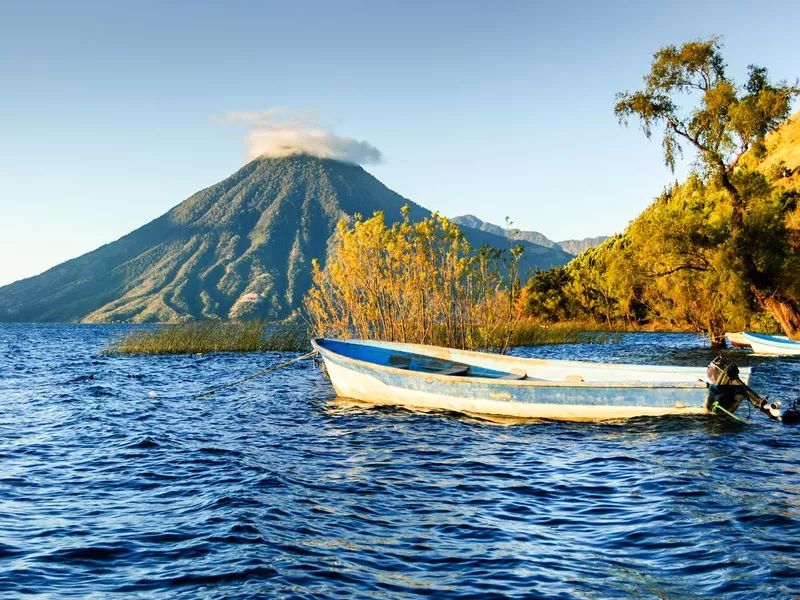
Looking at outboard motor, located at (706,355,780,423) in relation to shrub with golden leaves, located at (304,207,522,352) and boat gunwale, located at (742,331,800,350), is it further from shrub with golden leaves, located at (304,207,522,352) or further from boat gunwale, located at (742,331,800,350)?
boat gunwale, located at (742,331,800,350)

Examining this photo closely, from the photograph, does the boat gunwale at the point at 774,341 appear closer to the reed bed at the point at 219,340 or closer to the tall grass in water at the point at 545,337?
the reed bed at the point at 219,340

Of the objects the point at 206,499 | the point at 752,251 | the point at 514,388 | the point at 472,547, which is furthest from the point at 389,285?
the point at 752,251

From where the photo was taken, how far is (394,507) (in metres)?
8.89

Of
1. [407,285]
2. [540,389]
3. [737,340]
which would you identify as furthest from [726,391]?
[737,340]

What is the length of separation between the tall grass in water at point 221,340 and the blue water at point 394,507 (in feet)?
67.2

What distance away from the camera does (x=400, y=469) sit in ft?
36.0

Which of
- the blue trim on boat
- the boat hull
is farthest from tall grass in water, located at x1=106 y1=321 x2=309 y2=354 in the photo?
the boat hull

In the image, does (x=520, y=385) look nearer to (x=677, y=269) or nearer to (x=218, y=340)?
(x=677, y=269)

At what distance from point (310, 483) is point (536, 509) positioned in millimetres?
3486

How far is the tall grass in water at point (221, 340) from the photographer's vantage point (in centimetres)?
3722

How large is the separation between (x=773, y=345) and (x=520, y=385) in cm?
2506

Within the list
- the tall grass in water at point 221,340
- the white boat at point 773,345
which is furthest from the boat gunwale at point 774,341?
the tall grass in water at point 221,340

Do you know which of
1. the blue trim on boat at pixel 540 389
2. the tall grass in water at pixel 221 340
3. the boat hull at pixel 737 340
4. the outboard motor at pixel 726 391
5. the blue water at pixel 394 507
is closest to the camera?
the blue water at pixel 394 507

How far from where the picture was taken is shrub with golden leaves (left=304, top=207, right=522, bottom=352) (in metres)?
22.1
